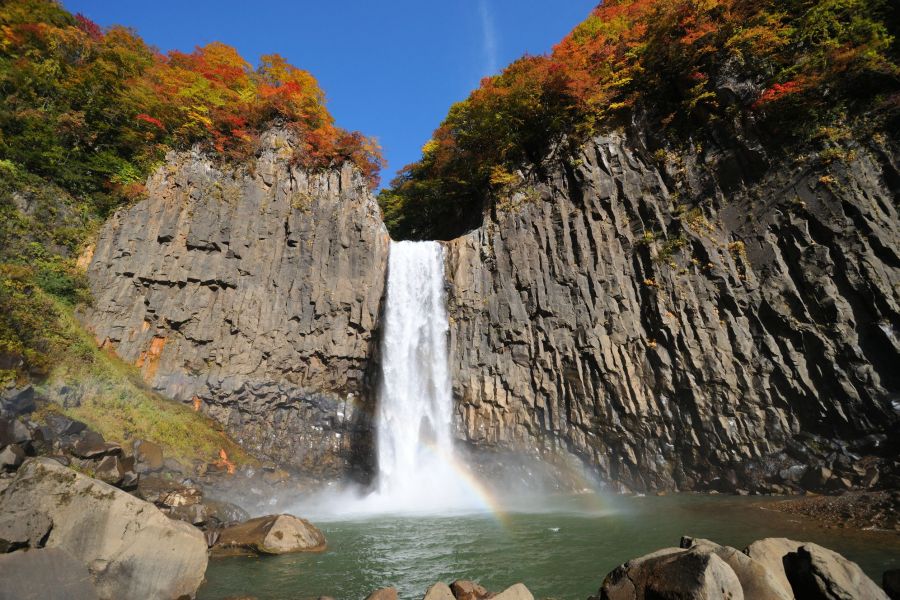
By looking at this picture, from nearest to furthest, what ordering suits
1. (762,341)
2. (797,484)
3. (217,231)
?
(797,484) < (762,341) < (217,231)

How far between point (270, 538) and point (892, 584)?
34.6 ft

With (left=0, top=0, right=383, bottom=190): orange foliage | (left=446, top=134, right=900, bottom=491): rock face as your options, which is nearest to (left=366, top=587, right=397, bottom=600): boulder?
(left=446, top=134, right=900, bottom=491): rock face

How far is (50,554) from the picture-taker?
5.81 metres

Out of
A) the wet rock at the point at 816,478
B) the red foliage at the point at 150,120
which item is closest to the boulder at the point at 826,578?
the wet rock at the point at 816,478

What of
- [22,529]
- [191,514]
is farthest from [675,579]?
[191,514]

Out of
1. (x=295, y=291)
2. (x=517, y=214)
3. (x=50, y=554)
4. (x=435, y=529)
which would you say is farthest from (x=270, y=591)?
(x=517, y=214)

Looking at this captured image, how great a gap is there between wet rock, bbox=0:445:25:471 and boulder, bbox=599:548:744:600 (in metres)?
10.4

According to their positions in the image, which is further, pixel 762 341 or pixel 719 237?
pixel 719 237

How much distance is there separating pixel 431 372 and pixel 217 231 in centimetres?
1196

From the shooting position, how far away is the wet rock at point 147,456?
42.2ft

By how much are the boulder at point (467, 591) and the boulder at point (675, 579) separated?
6.40 ft

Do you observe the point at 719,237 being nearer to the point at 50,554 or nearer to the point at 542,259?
the point at 542,259

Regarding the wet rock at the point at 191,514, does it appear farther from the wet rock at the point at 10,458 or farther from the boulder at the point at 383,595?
the boulder at the point at 383,595

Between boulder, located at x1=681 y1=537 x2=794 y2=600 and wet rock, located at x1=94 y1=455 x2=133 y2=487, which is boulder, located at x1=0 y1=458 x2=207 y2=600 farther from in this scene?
boulder, located at x1=681 y1=537 x2=794 y2=600
